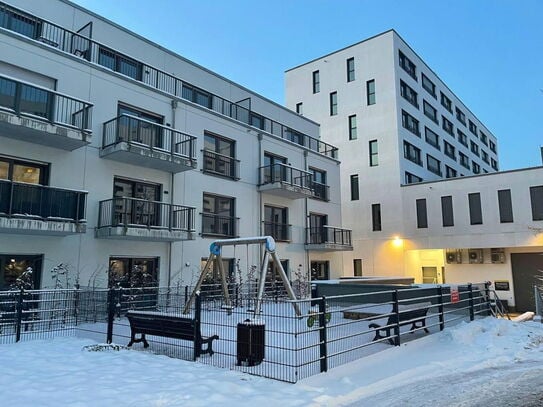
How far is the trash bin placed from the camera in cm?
707

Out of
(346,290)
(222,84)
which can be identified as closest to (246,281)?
(346,290)

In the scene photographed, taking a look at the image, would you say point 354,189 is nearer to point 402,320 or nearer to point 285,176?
point 285,176

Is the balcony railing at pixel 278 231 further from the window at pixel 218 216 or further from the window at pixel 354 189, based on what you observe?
the window at pixel 354 189

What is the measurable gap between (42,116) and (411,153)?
25.5 metres

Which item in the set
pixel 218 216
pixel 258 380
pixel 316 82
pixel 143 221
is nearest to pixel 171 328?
pixel 258 380

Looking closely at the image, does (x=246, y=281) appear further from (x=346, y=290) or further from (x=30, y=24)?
(x=30, y=24)

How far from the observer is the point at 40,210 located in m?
12.1

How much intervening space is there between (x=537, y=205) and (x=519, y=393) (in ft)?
69.5

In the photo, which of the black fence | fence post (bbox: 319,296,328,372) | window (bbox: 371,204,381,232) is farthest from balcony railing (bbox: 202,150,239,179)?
window (bbox: 371,204,381,232)

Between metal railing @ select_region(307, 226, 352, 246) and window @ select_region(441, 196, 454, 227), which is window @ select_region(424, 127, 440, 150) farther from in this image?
metal railing @ select_region(307, 226, 352, 246)

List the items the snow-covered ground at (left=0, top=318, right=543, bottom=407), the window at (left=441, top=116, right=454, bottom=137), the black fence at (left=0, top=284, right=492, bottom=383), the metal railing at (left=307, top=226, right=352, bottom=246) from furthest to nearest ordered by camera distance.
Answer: the window at (left=441, top=116, right=454, bottom=137), the metal railing at (left=307, top=226, right=352, bottom=246), the black fence at (left=0, top=284, right=492, bottom=383), the snow-covered ground at (left=0, top=318, right=543, bottom=407)

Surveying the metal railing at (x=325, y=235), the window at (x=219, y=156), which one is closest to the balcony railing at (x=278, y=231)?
the metal railing at (x=325, y=235)

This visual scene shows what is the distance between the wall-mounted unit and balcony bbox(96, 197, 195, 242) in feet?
63.7

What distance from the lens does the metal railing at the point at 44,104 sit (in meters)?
11.9
